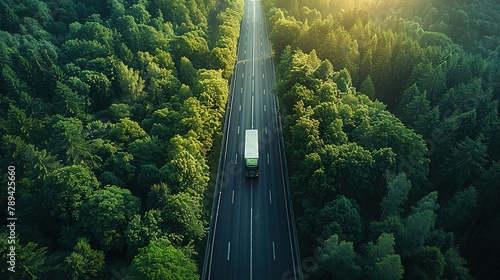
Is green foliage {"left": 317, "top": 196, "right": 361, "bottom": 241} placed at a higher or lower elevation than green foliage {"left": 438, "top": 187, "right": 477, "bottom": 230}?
higher

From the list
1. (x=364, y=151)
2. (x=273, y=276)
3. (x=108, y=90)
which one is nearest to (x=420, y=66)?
(x=364, y=151)

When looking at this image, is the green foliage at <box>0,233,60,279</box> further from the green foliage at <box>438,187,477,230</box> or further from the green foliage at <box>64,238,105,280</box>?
the green foliage at <box>438,187,477,230</box>

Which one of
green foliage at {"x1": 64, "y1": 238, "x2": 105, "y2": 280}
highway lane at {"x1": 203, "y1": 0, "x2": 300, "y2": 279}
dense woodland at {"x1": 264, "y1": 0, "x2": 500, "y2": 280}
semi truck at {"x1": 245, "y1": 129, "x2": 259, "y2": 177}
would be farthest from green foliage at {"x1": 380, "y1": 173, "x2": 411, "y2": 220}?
green foliage at {"x1": 64, "y1": 238, "x2": 105, "y2": 280}

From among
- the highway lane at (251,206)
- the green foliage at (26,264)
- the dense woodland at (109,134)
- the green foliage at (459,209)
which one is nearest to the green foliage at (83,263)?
the dense woodland at (109,134)

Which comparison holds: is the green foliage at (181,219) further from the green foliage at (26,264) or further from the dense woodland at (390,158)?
the dense woodland at (390,158)

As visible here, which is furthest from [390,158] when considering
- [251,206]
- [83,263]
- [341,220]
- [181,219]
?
[83,263]

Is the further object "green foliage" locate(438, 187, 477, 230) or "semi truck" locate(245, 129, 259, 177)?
"semi truck" locate(245, 129, 259, 177)

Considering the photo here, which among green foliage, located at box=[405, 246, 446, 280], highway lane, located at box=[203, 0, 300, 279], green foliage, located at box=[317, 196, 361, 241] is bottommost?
highway lane, located at box=[203, 0, 300, 279]

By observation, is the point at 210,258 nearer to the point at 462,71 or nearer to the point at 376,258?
the point at 376,258
